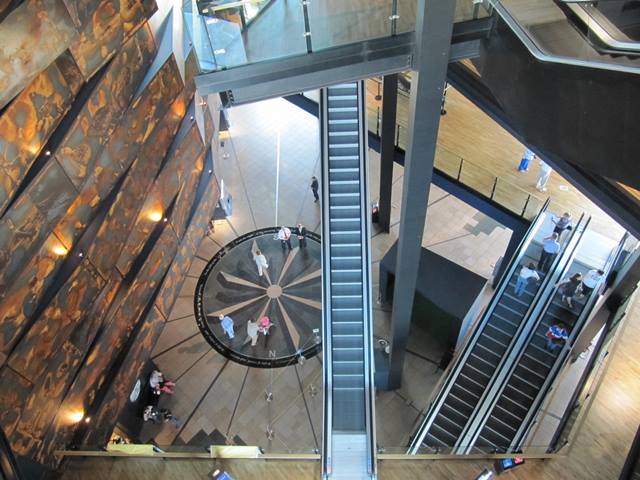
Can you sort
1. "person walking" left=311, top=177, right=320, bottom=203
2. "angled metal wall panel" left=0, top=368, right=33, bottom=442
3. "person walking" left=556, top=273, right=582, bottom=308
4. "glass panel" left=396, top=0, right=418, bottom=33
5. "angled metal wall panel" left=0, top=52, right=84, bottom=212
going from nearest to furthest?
"glass panel" left=396, top=0, right=418, bottom=33 < "angled metal wall panel" left=0, top=52, right=84, bottom=212 < "angled metal wall panel" left=0, top=368, right=33, bottom=442 < "person walking" left=556, top=273, right=582, bottom=308 < "person walking" left=311, top=177, right=320, bottom=203

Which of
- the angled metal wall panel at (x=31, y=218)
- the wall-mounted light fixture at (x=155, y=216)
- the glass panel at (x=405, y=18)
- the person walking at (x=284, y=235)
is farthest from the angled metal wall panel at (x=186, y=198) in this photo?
the glass panel at (x=405, y=18)

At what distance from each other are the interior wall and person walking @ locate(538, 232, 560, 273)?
887 centimetres

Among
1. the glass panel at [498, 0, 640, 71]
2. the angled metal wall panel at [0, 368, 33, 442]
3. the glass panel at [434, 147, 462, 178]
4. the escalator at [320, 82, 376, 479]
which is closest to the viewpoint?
the glass panel at [498, 0, 640, 71]

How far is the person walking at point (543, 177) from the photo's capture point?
13.2 m

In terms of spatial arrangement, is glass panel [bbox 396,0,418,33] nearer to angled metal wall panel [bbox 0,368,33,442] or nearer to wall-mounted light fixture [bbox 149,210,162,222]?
wall-mounted light fixture [bbox 149,210,162,222]

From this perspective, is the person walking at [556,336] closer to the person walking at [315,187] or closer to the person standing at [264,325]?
the person standing at [264,325]

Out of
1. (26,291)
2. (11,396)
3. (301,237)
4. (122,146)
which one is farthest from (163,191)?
(11,396)

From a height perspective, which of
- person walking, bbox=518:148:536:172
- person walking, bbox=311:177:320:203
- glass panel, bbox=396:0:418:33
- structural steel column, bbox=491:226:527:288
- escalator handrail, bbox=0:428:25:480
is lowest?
escalator handrail, bbox=0:428:25:480

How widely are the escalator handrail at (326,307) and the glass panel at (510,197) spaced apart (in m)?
4.00

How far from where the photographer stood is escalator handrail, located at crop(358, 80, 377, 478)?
10.4m

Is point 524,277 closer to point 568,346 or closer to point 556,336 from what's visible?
point 556,336

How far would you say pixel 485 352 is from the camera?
12.5 metres

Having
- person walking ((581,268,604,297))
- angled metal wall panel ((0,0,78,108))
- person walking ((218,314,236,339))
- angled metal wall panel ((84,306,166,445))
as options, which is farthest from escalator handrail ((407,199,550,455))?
angled metal wall panel ((0,0,78,108))

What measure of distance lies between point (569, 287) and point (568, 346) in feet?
4.42
